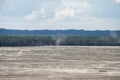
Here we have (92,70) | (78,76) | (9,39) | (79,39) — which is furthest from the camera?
(79,39)

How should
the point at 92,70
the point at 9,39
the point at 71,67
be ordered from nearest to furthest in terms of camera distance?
the point at 92,70 → the point at 71,67 → the point at 9,39

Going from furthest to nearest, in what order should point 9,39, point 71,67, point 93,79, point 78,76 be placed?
1. point 9,39
2. point 71,67
3. point 78,76
4. point 93,79

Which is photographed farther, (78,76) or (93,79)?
(78,76)

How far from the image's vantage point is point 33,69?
47.8 m

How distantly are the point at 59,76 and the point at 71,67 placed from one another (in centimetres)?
851

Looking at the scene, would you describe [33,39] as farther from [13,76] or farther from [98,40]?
[13,76]

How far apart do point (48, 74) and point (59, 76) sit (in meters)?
1.84

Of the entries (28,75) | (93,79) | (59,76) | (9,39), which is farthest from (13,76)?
(9,39)

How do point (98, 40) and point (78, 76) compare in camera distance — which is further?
point (98, 40)

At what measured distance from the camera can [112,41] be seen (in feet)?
456

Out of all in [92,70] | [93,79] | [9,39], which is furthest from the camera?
[9,39]

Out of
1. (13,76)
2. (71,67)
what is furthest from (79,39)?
(13,76)

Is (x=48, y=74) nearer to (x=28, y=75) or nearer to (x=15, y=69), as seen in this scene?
(x=28, y=75)

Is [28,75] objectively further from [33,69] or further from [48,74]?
[33,69]
